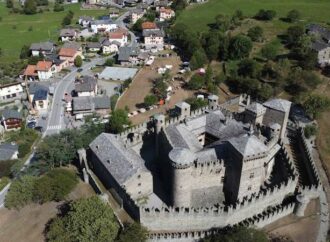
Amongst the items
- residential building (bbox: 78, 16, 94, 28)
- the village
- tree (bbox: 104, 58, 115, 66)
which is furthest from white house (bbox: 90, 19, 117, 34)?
tree (bbox: 104, 58, 115, 66)

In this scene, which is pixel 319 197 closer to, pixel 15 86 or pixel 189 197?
pixel 189 197

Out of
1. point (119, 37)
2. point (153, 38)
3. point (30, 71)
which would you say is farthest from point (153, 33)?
point (30, 71)

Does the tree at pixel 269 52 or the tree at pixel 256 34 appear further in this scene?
the tree at pixel 256 34

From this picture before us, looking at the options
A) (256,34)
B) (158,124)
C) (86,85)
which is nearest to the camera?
(158,124)

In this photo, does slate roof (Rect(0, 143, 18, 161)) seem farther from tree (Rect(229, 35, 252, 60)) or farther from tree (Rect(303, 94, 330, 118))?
tree (Rect(229, 35, 252, 60))

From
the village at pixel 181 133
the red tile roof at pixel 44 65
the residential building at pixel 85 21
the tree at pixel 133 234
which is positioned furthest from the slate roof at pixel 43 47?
the tree at pixel 133 234

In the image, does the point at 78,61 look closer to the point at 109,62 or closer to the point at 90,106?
the point at 109,62

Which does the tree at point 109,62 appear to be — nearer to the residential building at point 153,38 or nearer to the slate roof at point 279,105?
the residential building at point 153,38
